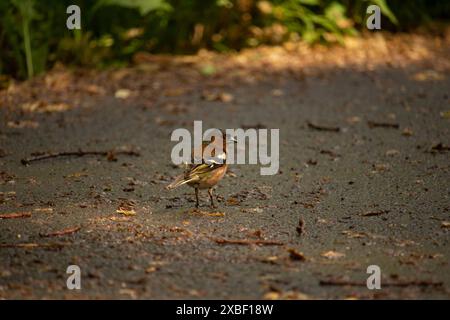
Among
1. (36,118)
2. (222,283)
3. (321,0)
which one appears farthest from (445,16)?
(222,283)

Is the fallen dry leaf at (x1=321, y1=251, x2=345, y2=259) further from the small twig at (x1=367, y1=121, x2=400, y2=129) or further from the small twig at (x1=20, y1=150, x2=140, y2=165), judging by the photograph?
the small twig at (x1=367, y1=121, x2=400, y2=129)

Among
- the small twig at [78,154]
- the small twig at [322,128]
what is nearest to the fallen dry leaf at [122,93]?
the small twig at [78,154]

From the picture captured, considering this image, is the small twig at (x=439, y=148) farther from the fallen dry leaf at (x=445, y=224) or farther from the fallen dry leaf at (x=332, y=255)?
the fallen dry leaf at (x=332, y=255)

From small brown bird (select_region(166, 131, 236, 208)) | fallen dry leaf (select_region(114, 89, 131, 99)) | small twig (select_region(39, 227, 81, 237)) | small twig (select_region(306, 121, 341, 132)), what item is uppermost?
fallen dry leaf (select_region(114, 89, 131, 99))

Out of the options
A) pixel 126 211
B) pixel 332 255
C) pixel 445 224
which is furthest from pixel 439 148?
pixel 126 211

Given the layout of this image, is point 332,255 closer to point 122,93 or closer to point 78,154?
point 78,154

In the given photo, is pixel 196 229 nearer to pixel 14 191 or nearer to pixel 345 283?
pixel 345 283

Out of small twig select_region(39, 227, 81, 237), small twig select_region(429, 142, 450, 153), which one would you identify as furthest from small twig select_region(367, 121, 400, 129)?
small twig select_region(39, 227, 81, 237)

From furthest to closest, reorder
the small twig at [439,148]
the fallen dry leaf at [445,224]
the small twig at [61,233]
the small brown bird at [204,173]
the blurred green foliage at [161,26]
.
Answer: the blurred green foliage at [161,26], the small twig at [439,148], the small brown bird at [204,173], the fallen dry leaf at [445,224], the small twig at [61,233]
